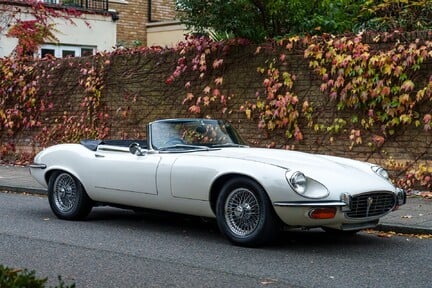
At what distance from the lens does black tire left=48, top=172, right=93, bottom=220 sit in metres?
8.77

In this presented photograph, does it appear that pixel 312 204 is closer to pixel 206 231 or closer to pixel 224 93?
pixel 206 231

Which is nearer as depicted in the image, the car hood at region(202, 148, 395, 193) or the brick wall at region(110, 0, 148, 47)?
the car hood at region(202, 148, 395, 193)

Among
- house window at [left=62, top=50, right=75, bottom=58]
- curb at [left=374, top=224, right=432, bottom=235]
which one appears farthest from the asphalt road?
house window at [left=62, top=50, right=75, bottom=58]

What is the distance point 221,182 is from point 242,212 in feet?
1.38

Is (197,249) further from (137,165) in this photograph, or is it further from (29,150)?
(29,150)

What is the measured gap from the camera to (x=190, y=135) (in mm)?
8328

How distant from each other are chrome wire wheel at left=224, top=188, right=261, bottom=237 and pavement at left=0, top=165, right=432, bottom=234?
6.79 ft

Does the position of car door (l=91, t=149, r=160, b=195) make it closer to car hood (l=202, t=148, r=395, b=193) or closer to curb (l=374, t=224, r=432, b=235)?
car hood (l=202, t=148, r=395, b=193)

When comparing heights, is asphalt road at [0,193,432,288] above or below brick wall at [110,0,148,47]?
below

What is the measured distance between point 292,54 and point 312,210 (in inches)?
249

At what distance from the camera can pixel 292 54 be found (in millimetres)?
12625

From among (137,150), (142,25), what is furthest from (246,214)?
(142,25)

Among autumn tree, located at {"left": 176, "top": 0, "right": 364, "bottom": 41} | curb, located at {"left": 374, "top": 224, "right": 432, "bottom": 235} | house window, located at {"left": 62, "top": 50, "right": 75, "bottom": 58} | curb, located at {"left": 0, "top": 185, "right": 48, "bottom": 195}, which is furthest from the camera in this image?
house window, located at {"left": 62, "top": 50, "right": 75, "bottom": 58}

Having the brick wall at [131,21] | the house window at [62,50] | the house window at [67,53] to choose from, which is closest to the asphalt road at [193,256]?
the house window at [62,50]
